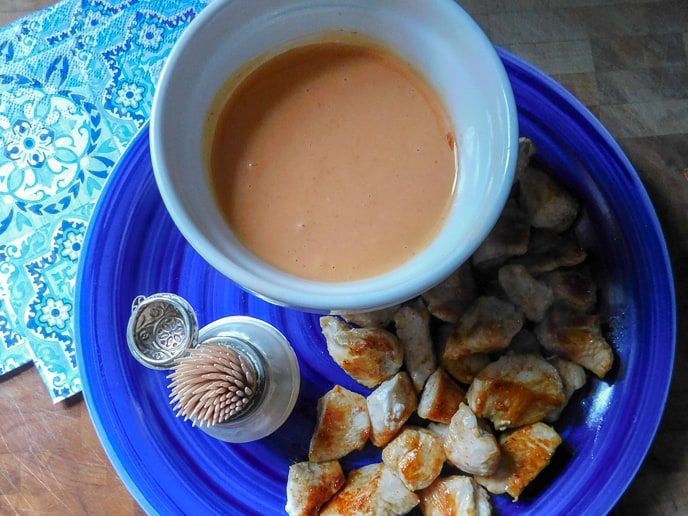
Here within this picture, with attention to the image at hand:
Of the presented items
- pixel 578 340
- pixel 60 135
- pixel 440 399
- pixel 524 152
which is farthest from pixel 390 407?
pixel 60 135

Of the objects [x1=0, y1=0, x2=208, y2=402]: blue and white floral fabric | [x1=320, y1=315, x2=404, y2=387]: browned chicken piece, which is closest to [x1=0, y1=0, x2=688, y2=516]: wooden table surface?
[x1=0, y1=0, x2=208, y2=402]: blue and white floral fabric

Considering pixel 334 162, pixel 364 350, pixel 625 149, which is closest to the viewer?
pixel 334 162

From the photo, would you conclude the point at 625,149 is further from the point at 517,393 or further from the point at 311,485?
the point at 311,485

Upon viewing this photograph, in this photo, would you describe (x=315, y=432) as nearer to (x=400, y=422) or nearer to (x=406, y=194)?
(x=400, y=422)

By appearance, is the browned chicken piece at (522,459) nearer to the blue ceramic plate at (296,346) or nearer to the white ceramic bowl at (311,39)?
the blue ceramic plate at (296,346)

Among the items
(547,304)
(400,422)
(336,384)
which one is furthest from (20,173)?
(547,304)

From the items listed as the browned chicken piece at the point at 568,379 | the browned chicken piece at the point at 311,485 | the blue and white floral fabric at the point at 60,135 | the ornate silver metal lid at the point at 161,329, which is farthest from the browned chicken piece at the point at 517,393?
the blue and white floral fabric at the point at 60,135

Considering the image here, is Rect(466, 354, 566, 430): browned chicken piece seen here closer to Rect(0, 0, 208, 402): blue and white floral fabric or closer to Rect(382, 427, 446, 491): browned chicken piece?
Rect(382, 427, 446, 491): browned chicken piece

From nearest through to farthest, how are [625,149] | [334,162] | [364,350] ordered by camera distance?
[334,162] → [364,350] → [625,149]
